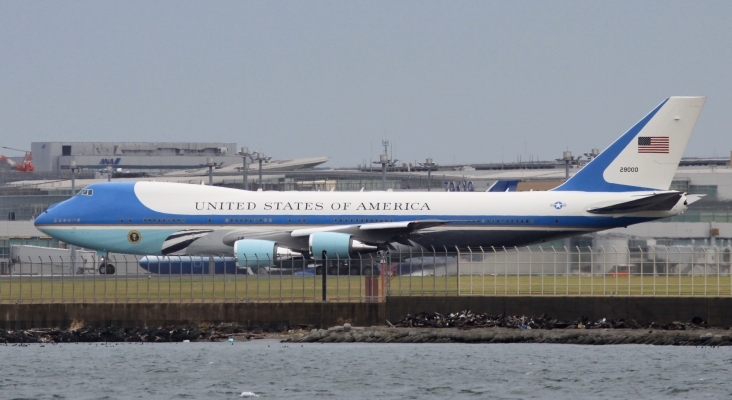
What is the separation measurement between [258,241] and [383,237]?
19.6ft

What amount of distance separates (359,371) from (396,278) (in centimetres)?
634

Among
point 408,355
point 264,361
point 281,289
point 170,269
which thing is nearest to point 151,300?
point 170,269

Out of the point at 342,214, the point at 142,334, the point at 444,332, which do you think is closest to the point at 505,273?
the point at 444,332

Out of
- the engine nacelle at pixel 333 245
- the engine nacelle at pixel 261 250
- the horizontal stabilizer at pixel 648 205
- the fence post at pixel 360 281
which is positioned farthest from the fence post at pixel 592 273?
the engine nacelle at pixel 261 250

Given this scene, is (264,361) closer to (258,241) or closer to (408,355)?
(408,355)

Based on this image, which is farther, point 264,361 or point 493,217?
point 493,217

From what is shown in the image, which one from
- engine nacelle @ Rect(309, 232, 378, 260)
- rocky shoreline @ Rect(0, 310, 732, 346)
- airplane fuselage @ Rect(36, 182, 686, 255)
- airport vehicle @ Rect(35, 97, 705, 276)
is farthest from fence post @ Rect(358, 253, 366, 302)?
airplane fuselage @ Rect(36, 182, 686, 255)

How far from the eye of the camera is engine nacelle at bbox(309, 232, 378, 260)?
5372 centimetres

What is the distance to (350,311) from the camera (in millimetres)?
42219

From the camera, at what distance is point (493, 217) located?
56312mm

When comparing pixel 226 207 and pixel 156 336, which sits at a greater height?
pixel 226 207

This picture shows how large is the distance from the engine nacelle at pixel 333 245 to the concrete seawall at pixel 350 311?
443 inches

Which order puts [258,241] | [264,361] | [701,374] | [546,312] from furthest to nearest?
1. [258,241]
2. [546,312]
3. [264,361]
4. [701,374]

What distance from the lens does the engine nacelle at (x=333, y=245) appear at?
53.7 meters
